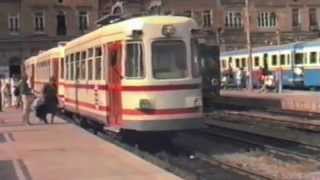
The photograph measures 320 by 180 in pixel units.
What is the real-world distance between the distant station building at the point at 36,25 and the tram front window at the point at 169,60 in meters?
66.5

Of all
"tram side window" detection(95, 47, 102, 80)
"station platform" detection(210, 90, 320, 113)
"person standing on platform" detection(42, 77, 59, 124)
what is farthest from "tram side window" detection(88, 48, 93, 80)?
"station platform" detection(210, 90, 320, 113)

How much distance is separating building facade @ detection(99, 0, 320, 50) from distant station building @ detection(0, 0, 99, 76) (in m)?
2.59

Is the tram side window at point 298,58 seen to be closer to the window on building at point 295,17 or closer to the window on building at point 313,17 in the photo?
the window on building at point 295,17

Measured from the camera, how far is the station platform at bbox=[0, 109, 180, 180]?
1361 cm

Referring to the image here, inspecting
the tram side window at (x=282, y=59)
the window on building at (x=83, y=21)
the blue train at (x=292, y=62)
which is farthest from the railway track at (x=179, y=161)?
the window on building at (x=83, y=21)

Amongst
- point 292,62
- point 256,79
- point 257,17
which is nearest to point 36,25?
point 257,17

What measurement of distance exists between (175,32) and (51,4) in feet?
234

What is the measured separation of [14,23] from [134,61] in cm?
6930

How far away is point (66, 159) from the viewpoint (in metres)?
16.1

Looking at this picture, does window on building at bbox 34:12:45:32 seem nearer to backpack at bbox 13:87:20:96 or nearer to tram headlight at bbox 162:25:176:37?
backpack at bbox 13:87:20:96

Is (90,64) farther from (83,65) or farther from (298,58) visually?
(298,58)

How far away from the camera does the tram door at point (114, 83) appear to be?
20109 mm

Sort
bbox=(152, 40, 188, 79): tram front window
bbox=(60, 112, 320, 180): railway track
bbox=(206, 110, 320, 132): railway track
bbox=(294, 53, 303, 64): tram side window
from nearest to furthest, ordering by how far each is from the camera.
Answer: bbox=(60, 112, 320, 180): railway track → bbox=(152, 40, 188, 79): tram front window → bbox=(206, 110, 320, 132): railway track → bbox=(294, 53, 303, 64): tram side window

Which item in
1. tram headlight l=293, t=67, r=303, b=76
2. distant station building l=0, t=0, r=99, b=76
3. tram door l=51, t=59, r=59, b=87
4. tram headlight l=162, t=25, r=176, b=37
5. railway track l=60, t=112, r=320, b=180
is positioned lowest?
railway track l=60, t=112, r=320, b=180
